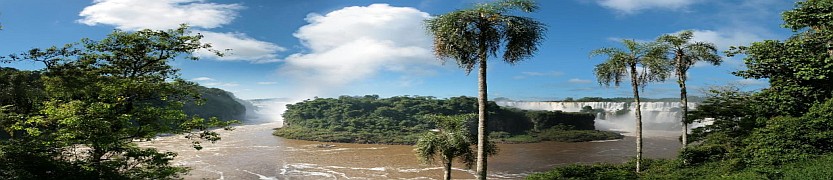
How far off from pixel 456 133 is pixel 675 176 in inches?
348

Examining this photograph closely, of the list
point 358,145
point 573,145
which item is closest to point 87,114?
point 358,145

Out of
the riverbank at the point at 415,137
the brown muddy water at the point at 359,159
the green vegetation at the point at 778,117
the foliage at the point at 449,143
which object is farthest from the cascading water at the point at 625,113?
the foliage at the point at 449,143

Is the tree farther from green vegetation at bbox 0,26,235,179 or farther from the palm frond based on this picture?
green vegetation at bbox 0,26,235,179

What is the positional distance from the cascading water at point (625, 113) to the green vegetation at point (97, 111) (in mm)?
82722

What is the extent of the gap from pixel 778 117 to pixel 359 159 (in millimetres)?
32791

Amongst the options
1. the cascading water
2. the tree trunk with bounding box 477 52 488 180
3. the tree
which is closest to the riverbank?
the cascading water

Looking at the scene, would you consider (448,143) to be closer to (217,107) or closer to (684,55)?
(684,55)

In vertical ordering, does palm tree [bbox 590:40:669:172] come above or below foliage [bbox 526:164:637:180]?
above

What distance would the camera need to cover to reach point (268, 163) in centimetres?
3953

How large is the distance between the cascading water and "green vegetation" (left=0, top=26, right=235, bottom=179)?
82722mm

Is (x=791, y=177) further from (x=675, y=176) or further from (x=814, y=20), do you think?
(x=814, y=20)

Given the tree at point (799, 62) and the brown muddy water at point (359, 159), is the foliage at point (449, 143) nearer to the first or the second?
the tree at point (799, 62)

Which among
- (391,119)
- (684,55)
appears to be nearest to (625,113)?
(391,119)

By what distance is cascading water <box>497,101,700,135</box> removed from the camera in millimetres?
85188
